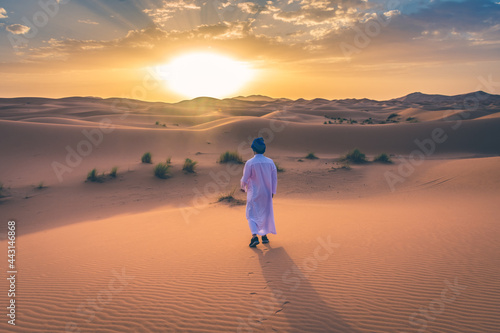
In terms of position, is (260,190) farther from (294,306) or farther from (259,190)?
(294,306)

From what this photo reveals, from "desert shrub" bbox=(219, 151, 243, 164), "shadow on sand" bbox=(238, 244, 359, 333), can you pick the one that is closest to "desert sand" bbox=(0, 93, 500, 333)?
"shadow on sand" bbox=(238, 244, 359, 333)

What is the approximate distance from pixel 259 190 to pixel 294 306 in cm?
270

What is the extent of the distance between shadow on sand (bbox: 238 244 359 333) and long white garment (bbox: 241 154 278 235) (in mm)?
1265

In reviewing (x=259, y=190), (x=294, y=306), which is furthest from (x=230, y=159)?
(x=294, y=306)

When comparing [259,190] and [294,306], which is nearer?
[294,306]

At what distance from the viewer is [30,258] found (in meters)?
6.02

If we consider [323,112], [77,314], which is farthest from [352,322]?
[323,112]

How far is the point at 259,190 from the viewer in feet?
20.2

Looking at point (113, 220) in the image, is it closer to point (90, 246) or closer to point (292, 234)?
point (90, 246)

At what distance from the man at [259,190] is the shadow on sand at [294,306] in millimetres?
1240

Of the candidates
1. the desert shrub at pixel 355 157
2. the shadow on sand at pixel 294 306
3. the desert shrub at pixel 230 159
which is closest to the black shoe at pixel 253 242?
the shadow on sand at pixel 294 306

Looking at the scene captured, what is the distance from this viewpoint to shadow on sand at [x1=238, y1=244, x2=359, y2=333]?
3408 mm

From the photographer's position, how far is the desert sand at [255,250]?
3.66m

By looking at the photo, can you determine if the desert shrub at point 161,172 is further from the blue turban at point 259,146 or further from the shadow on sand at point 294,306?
the shadow on sand at point 294,306
